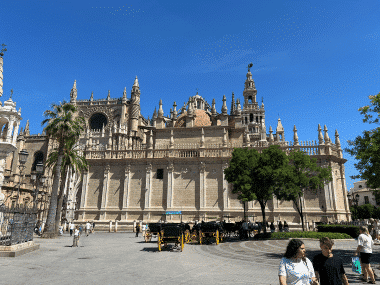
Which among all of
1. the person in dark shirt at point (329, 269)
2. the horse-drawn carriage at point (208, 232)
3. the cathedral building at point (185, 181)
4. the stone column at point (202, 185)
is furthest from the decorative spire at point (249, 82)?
the person in dark shirt at point (329, 269)

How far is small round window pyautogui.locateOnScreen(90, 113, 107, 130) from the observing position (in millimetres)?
67312

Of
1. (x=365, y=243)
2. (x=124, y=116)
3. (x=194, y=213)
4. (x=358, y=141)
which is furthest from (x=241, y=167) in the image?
(x=124, y=116)

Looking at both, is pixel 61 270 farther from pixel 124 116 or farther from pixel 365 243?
pixel 124 116

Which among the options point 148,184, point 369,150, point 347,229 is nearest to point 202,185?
point 148,184

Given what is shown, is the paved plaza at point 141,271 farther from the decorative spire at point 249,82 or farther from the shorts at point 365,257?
the decorative spire at point 249,82

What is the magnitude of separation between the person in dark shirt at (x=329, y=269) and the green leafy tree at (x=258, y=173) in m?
18.2

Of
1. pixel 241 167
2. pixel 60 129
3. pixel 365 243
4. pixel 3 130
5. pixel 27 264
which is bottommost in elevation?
pixel 27 264

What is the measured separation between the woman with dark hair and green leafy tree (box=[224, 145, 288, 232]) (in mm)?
18644

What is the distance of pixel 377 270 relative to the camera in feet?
32.4

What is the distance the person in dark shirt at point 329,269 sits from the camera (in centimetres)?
426

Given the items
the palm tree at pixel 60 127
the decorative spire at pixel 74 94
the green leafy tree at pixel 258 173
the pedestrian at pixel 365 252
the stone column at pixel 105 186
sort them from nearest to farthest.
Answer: the pedestrian at pixel 365 252 < the green leafy tree at pixel 258 173 < the palm tree at pixel 60 127 < the stone column at pixel 105 186 < the decorative spire at pixel 74 94

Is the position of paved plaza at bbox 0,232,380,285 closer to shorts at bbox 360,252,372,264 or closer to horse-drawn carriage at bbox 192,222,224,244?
shorts at bbox 360,252,372,264

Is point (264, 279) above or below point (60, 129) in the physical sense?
below

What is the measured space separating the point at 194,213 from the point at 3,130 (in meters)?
23.0
